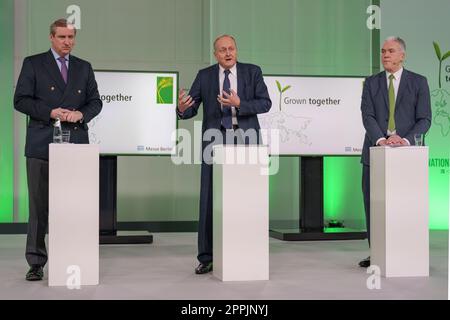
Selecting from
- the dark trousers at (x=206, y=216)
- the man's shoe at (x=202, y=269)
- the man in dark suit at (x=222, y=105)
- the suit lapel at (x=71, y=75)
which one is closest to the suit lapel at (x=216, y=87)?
the man in dark suit at (x=222, y=105)

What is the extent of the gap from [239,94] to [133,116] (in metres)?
2.62

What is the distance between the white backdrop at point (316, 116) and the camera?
26.2ft

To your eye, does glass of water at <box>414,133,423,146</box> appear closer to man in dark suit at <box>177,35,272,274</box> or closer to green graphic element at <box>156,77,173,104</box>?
man in dark suit at <box>177,35,272,274</box>

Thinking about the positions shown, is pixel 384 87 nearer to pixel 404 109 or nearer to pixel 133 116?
pixel 404 109

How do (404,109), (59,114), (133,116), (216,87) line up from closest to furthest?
1. (59,114)
2. (216,87)
3. (404,109)
4. (133,116)

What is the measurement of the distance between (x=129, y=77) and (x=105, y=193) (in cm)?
125

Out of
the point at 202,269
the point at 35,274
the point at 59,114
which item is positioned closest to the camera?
the point at 59,114

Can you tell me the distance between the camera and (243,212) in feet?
16.1

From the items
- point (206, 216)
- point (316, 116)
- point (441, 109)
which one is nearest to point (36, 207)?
point (206, 216)

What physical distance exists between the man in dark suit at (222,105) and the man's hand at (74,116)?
75 cm

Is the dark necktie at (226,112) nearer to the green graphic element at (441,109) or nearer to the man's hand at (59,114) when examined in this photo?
the man's hand at (59,114)

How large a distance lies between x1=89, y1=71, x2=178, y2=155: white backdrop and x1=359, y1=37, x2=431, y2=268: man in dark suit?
268 centimetres
